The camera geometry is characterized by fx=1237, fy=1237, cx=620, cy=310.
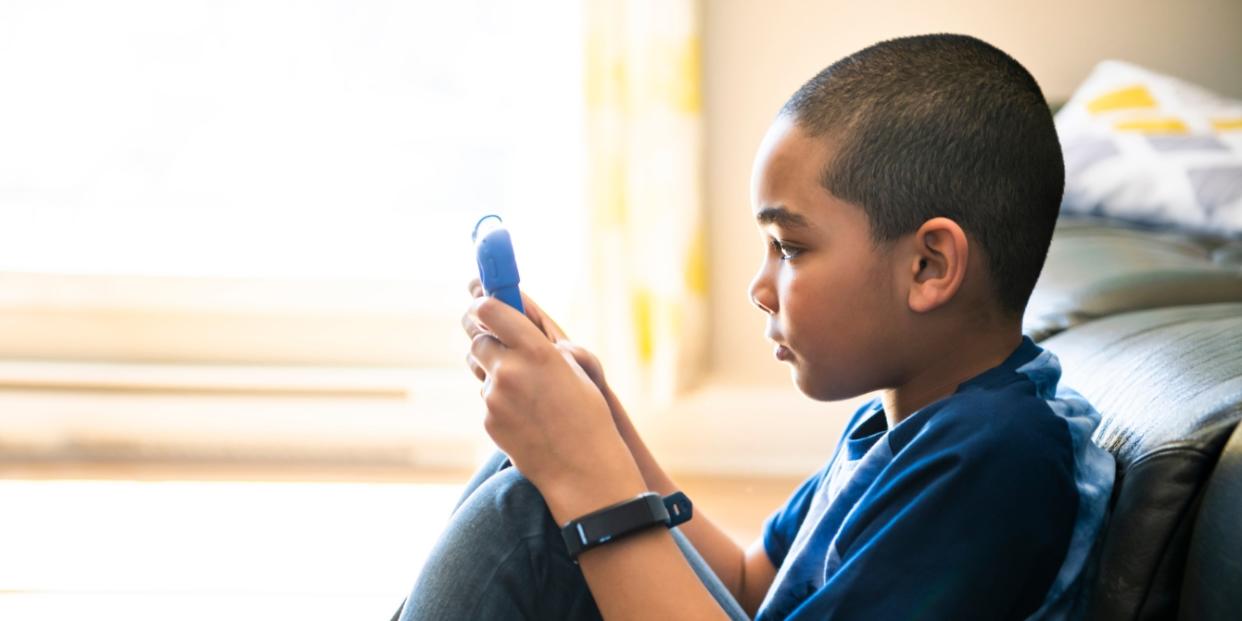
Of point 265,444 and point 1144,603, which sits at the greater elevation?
point 265,444

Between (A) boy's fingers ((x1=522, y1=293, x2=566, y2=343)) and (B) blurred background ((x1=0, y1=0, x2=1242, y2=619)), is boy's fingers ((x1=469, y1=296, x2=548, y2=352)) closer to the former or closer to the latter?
Result: (A) boy's fingers ((x1=522, y1=293, x2=566, y2=343))

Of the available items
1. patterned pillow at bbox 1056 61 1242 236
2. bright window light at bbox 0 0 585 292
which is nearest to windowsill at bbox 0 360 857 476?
bright window light at bbox 0 0 585 292

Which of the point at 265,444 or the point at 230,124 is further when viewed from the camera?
the point at 230,124

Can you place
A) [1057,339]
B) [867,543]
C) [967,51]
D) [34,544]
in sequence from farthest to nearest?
[34,544] < [1057,339] < [967,51] < [867,543]

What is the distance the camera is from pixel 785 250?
0.88 m

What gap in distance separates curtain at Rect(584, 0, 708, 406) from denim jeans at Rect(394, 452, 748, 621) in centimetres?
158

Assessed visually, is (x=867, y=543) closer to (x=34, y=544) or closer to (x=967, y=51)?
(x=967, y=51)

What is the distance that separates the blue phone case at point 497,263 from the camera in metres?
0.90

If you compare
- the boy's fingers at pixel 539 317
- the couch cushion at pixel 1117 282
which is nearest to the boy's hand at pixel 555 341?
the boy's fingers at pixel 539 317

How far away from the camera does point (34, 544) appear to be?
2055 mm

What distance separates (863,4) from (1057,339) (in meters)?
1.41

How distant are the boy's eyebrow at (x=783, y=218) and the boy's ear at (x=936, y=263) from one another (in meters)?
0.08

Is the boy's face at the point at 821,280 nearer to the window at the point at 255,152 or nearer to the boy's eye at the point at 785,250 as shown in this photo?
A: the boy's eye at the point at 785,250

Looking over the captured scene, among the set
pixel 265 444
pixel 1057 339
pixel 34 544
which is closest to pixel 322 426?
pixel 265 444
